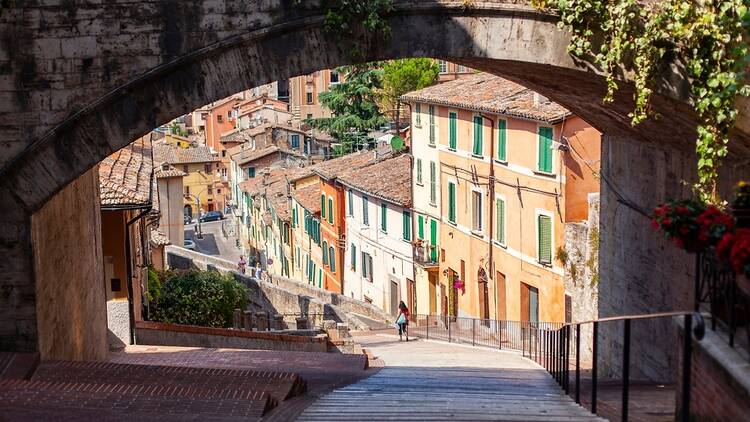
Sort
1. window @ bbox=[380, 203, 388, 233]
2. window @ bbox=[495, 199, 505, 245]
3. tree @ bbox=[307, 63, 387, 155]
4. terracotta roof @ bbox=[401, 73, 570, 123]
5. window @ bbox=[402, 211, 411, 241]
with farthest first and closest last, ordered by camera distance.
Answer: tree @ bbox=[307, 63, 387, 155]
window @ bbox=[380, 203, 388, 233]
window @ bbox=[402, 211, 411, 241]
window @ bbox=[495, 199, 505, 245]
terracotta roof @ bbox=[401, 73, 570, 123]

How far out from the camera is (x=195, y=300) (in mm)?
25844

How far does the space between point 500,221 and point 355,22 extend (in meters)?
20.1

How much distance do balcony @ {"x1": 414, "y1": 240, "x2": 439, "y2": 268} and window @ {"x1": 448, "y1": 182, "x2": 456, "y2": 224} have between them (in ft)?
5.93

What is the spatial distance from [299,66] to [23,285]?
354cm

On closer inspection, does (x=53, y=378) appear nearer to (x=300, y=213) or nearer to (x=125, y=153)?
(x=125, y=153)

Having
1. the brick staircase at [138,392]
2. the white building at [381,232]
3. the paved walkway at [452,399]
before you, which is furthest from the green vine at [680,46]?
the white building at [381,232]

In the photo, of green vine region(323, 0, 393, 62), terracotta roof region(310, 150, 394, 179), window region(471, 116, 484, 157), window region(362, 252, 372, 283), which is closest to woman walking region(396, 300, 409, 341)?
window region(471, 116, 484, 157)

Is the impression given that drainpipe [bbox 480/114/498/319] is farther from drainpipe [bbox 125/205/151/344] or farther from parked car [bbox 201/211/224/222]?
parked car [bbox 201/211/224/222]

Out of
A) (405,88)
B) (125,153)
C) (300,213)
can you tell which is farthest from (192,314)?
(405,88)

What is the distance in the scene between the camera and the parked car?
92.8 m

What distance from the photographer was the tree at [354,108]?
Answer: 55.2 m

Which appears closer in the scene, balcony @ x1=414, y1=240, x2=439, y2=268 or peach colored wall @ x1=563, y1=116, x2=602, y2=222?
peach colored wall @ x1=563, y1=116, x2=602, y2=222

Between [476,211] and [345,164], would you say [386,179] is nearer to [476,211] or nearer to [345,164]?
[345,164]

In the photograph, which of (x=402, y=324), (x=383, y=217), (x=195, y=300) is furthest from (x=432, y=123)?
(x=195, y=300)
